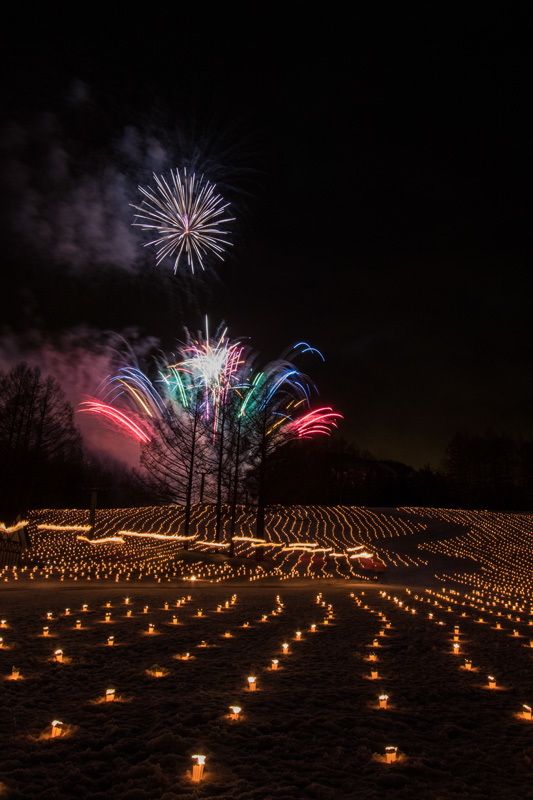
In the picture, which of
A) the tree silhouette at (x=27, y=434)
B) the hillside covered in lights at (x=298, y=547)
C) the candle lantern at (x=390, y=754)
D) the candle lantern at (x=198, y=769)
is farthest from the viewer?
the tree silhouette at (x=27, y=434)

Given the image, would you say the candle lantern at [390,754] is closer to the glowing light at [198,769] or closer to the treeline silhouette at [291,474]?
the glowing light at [198,769]

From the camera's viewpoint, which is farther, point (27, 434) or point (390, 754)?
point (27, 434)

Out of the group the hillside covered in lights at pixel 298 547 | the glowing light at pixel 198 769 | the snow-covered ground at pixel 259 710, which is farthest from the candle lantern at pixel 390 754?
the hillside covered in lights at pixel 298 547

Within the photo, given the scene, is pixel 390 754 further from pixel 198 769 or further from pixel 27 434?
pixel 27 434

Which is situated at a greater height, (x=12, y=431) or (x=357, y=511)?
(x=12, y=431)

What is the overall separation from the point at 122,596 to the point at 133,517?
101 feet

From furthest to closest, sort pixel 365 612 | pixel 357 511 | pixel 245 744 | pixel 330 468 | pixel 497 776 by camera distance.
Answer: pixel 330 468
pixel 357 511
pixel 365 612
pixel 245 744
pixel 497 776

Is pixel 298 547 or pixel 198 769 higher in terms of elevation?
pixel 298 547

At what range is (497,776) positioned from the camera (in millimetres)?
3514

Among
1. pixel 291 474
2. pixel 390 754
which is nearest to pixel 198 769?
pixel 390 754

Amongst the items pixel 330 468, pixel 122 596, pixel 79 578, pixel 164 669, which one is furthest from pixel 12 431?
pixel 330 468

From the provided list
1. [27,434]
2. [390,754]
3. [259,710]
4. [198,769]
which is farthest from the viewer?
[27,434]

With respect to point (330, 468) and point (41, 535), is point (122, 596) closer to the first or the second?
point (41, 535)

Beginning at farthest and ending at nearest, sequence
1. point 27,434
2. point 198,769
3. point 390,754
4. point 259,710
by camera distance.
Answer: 1. point 27,434
2. point 259,710
3. point 390,754
4. point 198,769
